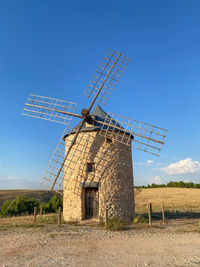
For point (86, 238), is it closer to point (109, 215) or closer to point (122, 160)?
point (109, 215)

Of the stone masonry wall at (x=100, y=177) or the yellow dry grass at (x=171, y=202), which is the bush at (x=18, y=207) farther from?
the yellow dry grass at (x=171, y=202)

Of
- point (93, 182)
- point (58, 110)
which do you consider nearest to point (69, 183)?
point (93, 182)

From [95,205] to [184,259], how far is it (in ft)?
21.7

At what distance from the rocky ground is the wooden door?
2216 mm

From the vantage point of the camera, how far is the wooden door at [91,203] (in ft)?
38.5

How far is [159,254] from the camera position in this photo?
6188 millimetres

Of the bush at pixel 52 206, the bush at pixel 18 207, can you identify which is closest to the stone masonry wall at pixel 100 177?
the bush at pixel 52 206

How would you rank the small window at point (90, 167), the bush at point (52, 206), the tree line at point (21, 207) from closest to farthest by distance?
the small window at point (90, 167)
the tree line at point (21, 207)
the bush at point (52, 206)

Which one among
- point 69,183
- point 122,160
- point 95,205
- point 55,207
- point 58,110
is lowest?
point 55,207

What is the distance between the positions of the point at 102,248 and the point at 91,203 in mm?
5163

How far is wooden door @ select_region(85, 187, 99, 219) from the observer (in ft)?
38.5

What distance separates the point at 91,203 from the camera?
11898 millimetres

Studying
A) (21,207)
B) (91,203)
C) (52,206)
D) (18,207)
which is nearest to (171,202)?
(52,206)

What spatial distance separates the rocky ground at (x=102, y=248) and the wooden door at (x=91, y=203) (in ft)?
7.27
